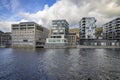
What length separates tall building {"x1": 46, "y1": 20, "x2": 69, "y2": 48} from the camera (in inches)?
6841

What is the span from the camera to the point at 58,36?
7175 inches

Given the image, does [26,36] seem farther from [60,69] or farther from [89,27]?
[60,69]

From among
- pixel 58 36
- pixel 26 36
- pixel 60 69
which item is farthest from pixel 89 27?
pixel 60 69

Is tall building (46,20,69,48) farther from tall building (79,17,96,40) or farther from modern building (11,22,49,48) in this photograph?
tall building (79,17,96,40)

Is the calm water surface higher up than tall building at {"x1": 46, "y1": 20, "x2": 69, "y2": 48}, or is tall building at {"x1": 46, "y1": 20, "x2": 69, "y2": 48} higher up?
tall building at {"x1": 46, "y1": 20, "x2": 69, "y2": 48}

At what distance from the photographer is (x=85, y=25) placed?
186375mm

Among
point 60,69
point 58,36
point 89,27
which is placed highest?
point 89,27

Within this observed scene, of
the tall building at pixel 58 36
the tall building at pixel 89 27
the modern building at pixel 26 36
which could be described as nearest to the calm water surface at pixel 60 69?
the tall building at pixel 58 36

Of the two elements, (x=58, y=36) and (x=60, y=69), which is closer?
(x=60, y=69)

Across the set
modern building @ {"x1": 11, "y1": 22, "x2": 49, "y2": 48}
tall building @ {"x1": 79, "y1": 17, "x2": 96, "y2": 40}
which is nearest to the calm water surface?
tall building @ {"x1": 79, "y1": 17, "x2": 96, "y2": 40}

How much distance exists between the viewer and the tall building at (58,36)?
173750mm

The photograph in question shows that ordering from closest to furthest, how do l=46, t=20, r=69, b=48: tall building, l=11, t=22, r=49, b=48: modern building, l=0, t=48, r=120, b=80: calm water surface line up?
1. l=0, t=48, r=120, b=80: calm water surface
2. l=46, t=20, r=69, b=48: tall building
3. l=11, t=22, r=49, b=48: modern building

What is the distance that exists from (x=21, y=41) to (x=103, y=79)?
179 metres

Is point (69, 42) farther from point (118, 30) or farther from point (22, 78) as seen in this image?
point (22, 78)
